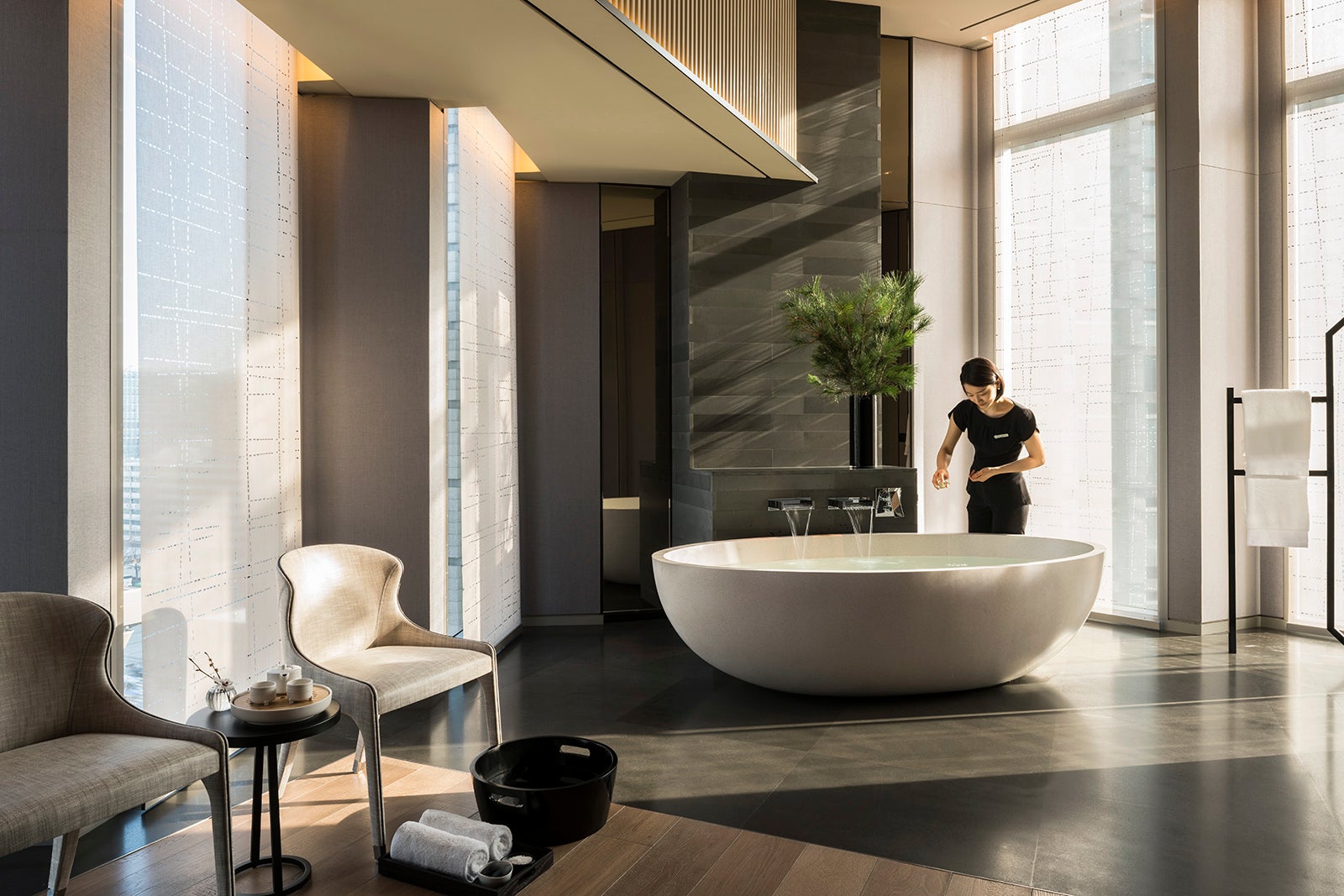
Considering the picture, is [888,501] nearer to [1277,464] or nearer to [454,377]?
[1277,464]

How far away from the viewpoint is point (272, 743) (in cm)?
215

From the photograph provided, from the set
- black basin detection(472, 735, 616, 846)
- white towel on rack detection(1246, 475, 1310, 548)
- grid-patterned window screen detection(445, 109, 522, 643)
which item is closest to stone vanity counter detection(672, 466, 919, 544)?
grid-patterned window screen detection(445, 109, 522, 643)

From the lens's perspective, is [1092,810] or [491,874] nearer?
[491,874]

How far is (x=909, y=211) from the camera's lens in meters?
5.70

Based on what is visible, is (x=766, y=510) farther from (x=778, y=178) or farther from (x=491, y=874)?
(x=491, y=874)

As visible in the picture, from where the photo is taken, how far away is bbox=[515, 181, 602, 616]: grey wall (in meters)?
5.25

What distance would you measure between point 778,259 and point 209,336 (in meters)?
3.14

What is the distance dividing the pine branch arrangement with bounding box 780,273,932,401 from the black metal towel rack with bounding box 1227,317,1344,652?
5.36 ft

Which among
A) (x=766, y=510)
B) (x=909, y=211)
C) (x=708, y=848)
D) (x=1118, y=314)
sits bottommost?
(x=708, y=848)

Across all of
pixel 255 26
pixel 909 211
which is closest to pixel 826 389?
pixel 909 211

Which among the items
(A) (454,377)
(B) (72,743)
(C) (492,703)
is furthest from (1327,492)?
(B) (72,743)

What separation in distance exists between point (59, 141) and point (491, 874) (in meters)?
2.17

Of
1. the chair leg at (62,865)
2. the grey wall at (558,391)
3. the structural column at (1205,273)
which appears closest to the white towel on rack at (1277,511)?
the structural column at (1205,273)

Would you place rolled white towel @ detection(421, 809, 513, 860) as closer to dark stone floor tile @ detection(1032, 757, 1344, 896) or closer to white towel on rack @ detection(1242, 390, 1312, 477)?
dark stone floor tile @ detection(1032, 757, 1344, 896)
